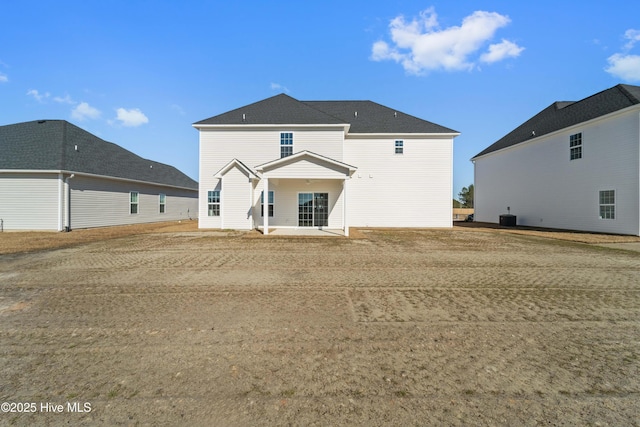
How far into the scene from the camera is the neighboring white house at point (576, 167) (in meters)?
14.8

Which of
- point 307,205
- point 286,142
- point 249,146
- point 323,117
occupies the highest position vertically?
point 323,117

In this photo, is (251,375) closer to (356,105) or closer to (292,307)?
(292,307)

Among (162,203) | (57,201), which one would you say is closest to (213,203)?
(57,201)

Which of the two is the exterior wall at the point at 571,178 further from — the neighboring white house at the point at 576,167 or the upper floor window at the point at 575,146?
the upper floor window at the point at 575,146

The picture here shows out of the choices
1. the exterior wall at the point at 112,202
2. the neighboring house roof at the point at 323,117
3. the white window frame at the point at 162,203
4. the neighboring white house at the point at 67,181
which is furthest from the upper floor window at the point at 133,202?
the neighboring house roof at the point at 323,117

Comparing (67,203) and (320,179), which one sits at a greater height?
(320,179)

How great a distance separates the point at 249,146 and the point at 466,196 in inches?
2635

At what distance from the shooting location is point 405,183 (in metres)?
19.0

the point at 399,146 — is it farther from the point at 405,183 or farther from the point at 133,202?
the point at 133,202

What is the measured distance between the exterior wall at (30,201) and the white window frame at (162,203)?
8808mm

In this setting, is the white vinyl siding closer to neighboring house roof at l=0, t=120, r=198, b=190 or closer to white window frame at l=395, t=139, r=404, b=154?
A: neighboring house roof at l=0, t=120, r=198, b=190

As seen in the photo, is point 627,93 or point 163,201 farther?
point 163,201

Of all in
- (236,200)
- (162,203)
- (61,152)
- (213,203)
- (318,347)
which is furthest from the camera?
(162,203)

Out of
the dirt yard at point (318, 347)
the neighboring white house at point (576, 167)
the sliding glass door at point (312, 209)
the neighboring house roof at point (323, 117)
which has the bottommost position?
the dirt yard at point (318, 347)
